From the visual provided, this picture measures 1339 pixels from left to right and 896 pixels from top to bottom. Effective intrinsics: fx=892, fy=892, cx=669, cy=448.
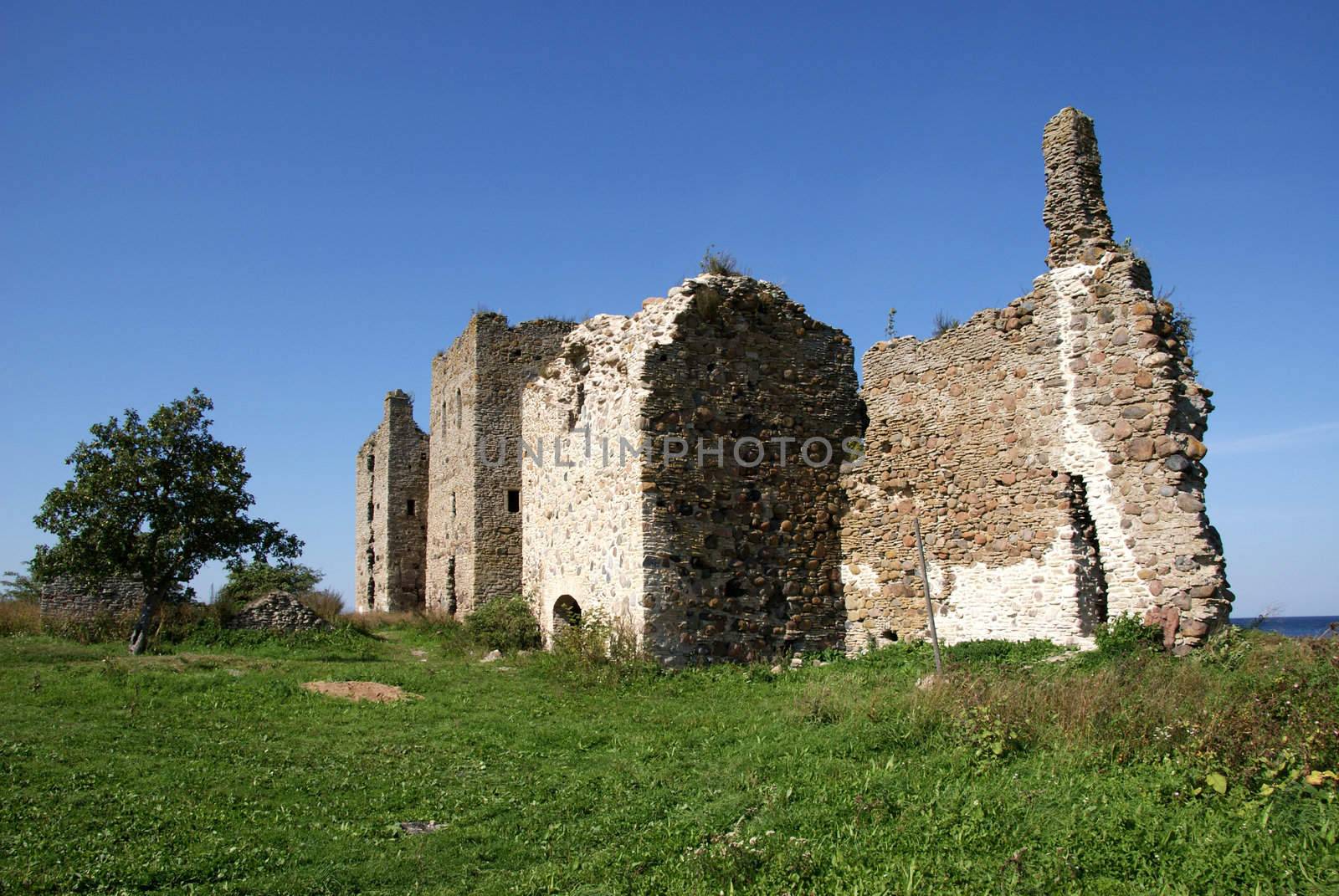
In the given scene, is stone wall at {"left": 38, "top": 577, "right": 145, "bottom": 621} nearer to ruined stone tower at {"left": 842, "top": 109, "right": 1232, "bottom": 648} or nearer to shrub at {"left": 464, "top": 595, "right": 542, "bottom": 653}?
shrub at {"left": 464, "top": 595, "right": 542, "bottom": 653}

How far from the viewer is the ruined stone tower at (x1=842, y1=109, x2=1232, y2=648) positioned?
970 centimetres

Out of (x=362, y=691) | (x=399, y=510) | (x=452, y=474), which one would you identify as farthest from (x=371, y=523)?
(x=362, y=691)

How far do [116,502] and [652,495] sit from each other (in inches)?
413

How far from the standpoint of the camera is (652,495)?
1189cm

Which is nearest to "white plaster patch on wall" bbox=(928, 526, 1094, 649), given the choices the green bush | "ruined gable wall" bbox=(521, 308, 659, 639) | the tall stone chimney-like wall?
the green bush

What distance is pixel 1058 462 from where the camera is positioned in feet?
34.7

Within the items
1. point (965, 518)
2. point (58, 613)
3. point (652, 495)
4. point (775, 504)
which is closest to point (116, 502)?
point (58, 613)

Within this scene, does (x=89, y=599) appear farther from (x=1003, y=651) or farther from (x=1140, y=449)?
(x=1140, y=449)

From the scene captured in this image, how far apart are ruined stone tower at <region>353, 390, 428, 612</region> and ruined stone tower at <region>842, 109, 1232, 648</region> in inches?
696

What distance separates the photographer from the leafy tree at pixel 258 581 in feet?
64.4

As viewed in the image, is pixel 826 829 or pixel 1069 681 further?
pixel 1069 681

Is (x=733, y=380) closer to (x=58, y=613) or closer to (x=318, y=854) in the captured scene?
(x=318, y=854)

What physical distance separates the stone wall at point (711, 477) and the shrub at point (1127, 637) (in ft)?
13.4

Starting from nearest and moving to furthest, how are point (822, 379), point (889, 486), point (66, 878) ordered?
point (66, 878) → point (889, 486) → point (822, 379)
